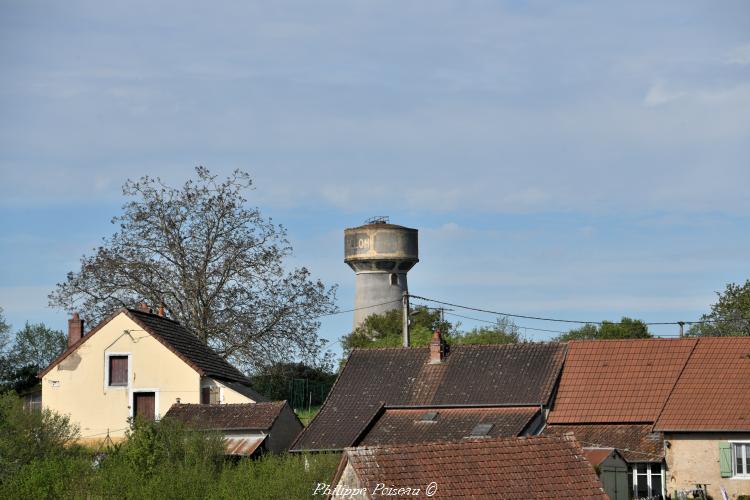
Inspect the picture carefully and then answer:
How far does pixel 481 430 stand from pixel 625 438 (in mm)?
4585

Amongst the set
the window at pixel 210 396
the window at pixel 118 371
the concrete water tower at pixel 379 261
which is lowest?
the window at pixel 210 396

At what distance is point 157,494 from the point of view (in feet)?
96.9

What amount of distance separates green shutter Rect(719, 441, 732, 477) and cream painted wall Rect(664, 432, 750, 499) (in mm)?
146

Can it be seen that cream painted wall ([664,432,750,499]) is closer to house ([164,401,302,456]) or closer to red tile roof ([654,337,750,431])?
red tile roof ([654,337,750,431])

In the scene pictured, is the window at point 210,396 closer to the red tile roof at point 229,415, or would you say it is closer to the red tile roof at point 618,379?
the red tile roof at point 229,415

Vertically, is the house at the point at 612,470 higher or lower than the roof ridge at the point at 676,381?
lower

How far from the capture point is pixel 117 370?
43.6 meters

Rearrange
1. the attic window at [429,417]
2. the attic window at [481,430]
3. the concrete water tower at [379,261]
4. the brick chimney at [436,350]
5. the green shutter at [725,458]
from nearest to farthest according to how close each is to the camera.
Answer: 1. the green shutter at [725,458]
2. the attic window at [481,430]
3. the attic window at [429,417]
4. the brick chimney at [436,350]
5. the concrete water tower at [379,261]

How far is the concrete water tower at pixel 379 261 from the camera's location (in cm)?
7112

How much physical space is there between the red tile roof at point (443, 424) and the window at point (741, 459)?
6.28 meters

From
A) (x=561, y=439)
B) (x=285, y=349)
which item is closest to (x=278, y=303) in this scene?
(x=285, y=349)

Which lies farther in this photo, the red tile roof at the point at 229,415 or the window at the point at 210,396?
the window at the point at 210,396

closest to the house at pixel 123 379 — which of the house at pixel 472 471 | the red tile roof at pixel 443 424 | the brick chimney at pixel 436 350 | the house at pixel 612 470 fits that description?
the red tile roof at pixel 443 424

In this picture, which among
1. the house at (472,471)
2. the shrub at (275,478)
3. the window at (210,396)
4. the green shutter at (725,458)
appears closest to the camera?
the house at (472,471)
